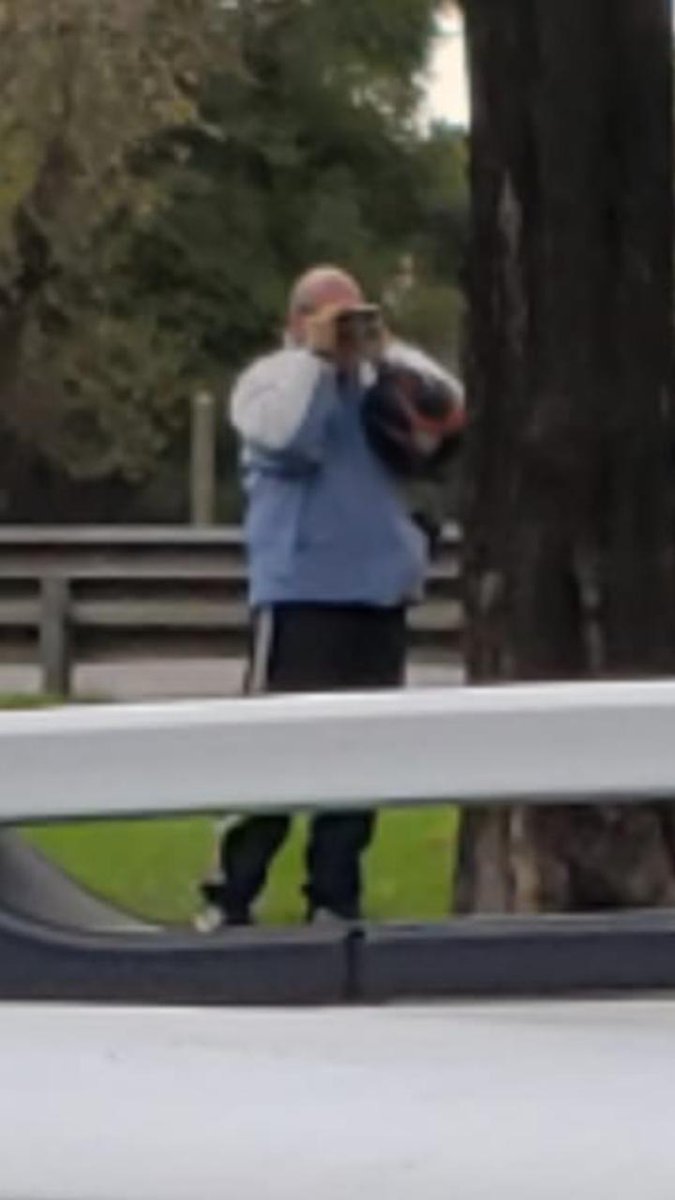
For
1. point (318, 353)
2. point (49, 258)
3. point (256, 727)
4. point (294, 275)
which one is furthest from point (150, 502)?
point (256, 727)

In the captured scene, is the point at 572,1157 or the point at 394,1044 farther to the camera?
the point at 394,1044

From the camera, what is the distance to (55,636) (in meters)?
17.8

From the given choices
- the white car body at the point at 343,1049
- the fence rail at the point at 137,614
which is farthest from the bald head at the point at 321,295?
the fence rail at the point at 137,614

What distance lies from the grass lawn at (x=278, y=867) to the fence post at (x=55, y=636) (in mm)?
6226

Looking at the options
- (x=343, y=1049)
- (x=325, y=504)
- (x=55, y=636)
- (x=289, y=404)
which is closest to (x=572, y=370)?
(x=289, y=404)

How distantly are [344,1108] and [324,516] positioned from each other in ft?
23.9

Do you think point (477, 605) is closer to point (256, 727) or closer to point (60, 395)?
point (256, 727)

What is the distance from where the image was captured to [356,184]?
53.8m

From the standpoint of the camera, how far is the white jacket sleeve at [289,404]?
9594mm

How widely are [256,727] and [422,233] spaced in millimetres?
52483

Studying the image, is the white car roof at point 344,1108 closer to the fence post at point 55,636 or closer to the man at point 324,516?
the man at point 324,516

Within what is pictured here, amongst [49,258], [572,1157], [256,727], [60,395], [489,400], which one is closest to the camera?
[572,1157]

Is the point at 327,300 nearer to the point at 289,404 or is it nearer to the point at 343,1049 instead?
the point at 289,404

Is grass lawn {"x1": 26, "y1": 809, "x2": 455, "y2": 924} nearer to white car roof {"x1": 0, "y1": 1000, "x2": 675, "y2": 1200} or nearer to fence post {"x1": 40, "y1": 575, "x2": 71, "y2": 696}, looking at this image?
fence post {"x1": 40, "y1": 575, "x2": 71, "y2": 696}
